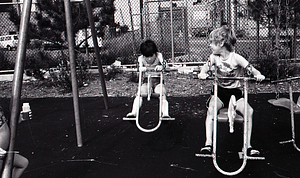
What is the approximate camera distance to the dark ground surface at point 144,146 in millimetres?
3527

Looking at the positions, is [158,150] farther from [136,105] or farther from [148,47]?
[148,47]

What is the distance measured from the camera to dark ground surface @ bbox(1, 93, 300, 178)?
3.53 meters

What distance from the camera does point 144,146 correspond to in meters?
4.30

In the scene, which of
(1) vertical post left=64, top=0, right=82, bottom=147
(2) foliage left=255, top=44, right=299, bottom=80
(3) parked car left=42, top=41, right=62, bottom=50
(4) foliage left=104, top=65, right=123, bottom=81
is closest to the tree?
(3) parked car left=42, top=41, right=62, bottom=50

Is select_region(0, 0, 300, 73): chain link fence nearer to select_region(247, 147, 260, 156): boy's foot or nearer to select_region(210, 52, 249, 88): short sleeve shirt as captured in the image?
select_region(210, 52, 249, 88): short sleeve shirt

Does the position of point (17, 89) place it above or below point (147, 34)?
below

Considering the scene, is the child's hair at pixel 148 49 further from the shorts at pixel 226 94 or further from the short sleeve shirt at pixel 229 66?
the shorts at pixel 226 94

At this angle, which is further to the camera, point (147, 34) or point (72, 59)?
point (147, 34)

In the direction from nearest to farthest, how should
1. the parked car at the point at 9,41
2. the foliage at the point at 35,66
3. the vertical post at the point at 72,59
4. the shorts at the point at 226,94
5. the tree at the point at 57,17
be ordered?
the shorts at the point at 226,94 → the vertical post at the point at 72,59 → the tree at the point at 57,17 → the foliage at the point at 35,66 → the parked car at the point at 9,41

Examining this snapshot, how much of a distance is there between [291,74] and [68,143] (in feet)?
18.5

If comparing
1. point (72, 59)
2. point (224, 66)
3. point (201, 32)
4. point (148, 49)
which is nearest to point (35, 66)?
point (72, 59)

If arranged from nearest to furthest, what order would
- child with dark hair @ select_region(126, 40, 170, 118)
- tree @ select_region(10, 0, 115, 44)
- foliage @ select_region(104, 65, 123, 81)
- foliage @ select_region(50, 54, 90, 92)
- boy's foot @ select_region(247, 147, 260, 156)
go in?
boy's foot @ select_region(247, 147, 260, 156) → child with dark hair @ select_region(126, 40, 170, 118) → foliage @ select_region(50, 54, 90, 92) → tree @ select_region(10, 0, 115, 44) → foliage @ select_region(104, 65, 123, 81)

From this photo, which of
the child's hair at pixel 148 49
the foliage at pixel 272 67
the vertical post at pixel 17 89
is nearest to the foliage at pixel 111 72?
the foliage at pixel 272 67

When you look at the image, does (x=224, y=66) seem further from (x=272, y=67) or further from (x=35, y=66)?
(x=35, y=66)
